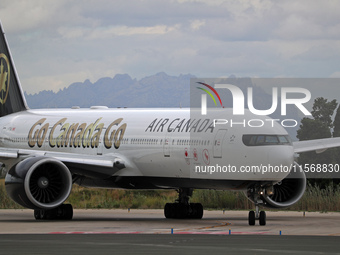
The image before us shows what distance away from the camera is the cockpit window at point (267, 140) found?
30.0 meters

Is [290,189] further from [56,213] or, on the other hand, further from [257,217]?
[56,213]

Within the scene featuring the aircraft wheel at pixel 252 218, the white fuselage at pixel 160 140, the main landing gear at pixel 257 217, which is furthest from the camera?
the white fuselage at pixel 160 140

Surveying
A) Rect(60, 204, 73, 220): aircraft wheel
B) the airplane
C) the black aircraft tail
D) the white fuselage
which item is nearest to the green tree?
the black aircraft tail

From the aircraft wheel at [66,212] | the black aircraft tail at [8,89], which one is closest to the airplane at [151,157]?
the aircraft wheel at [66,212]

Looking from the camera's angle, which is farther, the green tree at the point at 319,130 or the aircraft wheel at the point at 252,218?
the green tree at the point at 319,130

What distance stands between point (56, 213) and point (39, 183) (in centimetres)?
228

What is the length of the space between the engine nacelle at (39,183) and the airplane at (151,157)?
0.03 meters

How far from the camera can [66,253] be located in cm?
1972

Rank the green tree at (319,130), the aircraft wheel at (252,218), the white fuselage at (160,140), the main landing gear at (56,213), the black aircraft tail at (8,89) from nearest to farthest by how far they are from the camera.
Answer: the aircraft wheel at (252,218), the white fuselage at (160,140), the main landing gear at (56,213), the black aircraft tail at (8,89), the green tree at (319,130)

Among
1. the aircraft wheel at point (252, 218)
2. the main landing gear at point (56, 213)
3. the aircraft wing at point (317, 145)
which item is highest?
the aircraft wing at point (317, 145)

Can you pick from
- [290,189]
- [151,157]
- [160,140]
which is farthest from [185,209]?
[290,189]

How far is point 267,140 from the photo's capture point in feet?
98.7

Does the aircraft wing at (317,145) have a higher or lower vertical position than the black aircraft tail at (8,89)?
lower

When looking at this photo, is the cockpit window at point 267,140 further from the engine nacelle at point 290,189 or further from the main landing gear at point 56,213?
the main landing gear at point 56,213
